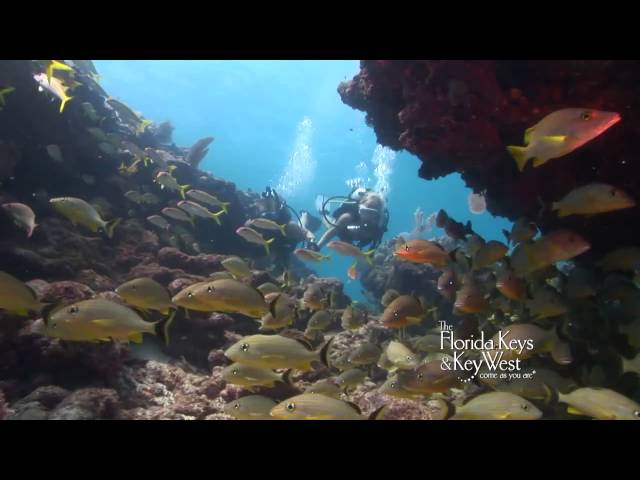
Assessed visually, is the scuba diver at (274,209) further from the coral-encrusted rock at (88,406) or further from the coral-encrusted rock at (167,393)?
the coral-encrusted rock at (88,406)

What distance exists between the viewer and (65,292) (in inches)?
219

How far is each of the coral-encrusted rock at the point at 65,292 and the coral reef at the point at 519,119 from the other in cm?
561

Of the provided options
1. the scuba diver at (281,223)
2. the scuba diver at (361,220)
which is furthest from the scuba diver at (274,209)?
the scuba diver at (361,220)

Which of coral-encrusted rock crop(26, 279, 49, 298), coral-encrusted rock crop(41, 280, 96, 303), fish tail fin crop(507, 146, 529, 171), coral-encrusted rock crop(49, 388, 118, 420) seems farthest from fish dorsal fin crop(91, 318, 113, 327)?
fish tail fin crop(507, 146, 529, 171)

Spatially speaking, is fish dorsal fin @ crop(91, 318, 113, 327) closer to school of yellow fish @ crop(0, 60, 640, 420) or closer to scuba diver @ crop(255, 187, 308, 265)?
school of yellow fish @ crop(0, 60, 640, 420)

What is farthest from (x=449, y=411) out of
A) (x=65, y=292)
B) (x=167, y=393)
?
(x=65, y=292)

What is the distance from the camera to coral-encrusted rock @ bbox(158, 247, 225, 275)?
29.5ft

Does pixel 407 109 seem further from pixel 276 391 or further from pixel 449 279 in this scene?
pixel 276 391

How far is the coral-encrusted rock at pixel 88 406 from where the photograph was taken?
3947 millimetres

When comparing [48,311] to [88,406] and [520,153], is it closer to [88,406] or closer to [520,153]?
[88,406]

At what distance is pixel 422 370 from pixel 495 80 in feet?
14.6

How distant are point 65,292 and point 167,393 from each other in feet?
6.50

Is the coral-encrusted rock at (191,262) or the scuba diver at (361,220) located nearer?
the coral-encrusted rock at (191,262)
